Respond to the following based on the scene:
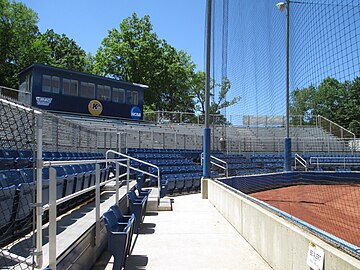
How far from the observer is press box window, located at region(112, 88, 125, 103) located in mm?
26125

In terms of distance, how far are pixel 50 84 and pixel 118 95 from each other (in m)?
5.43

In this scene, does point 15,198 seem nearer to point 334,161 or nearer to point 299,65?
point 299,65

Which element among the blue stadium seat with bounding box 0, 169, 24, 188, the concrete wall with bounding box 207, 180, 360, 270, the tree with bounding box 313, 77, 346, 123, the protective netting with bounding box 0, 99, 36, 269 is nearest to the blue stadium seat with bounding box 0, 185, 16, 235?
the protective netting with bounding box 0, 99, 36, 269

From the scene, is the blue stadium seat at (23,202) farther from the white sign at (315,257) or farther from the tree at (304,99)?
the tree at (304,99)

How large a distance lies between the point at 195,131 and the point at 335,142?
40.8ft

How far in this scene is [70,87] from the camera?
23.3 m

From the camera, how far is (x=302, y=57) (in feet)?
32.1

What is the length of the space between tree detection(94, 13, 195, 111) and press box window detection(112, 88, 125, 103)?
14.9m

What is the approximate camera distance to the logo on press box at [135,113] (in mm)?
27266

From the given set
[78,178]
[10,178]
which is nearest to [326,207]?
[78,178]

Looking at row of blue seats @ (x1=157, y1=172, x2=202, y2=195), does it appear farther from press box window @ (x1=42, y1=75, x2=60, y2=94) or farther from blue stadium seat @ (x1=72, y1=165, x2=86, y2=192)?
press box window @ (x1=42, y1=75, x2=60, y2=94)

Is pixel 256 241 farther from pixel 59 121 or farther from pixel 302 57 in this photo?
pixel 59 121

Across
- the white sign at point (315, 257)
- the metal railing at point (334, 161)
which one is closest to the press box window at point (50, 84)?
the metal railing at point (334, 161)

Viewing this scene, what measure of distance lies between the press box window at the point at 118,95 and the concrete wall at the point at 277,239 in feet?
65.1
